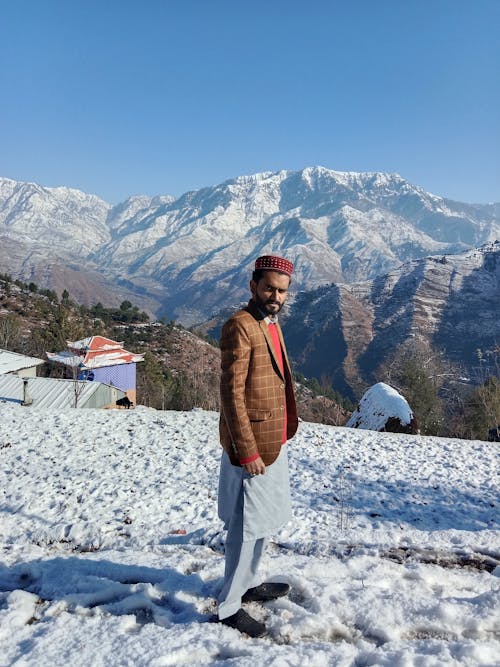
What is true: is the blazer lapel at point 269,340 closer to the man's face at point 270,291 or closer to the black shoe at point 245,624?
the man's face at point 270,291

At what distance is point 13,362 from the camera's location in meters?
27.2

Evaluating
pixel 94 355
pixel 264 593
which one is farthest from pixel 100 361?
pixel 264 593

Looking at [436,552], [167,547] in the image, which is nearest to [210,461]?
[167,547]

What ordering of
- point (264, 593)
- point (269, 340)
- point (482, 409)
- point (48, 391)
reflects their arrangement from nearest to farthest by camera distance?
1. point (269, 340)
2. point (264, 593)
3. point (48, 391)
4. point (482, 409)

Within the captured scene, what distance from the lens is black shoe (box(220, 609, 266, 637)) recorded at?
296 cm

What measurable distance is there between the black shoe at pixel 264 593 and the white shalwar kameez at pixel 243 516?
0.18 metres

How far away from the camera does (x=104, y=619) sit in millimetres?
3107

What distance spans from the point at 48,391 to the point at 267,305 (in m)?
23.2

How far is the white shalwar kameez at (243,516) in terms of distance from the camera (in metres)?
3.05

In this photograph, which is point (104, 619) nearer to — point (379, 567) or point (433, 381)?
point (379, 567)

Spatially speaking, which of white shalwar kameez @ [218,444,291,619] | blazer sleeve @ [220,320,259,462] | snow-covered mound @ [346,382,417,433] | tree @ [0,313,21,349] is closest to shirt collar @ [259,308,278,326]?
blazer sleeve @ [220,320,259,462]

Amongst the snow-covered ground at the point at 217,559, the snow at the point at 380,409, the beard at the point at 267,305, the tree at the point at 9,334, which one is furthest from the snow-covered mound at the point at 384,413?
the tree at the point at 9,334

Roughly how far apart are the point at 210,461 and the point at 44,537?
11.8 ft

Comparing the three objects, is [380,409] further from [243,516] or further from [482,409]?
[482,409]
